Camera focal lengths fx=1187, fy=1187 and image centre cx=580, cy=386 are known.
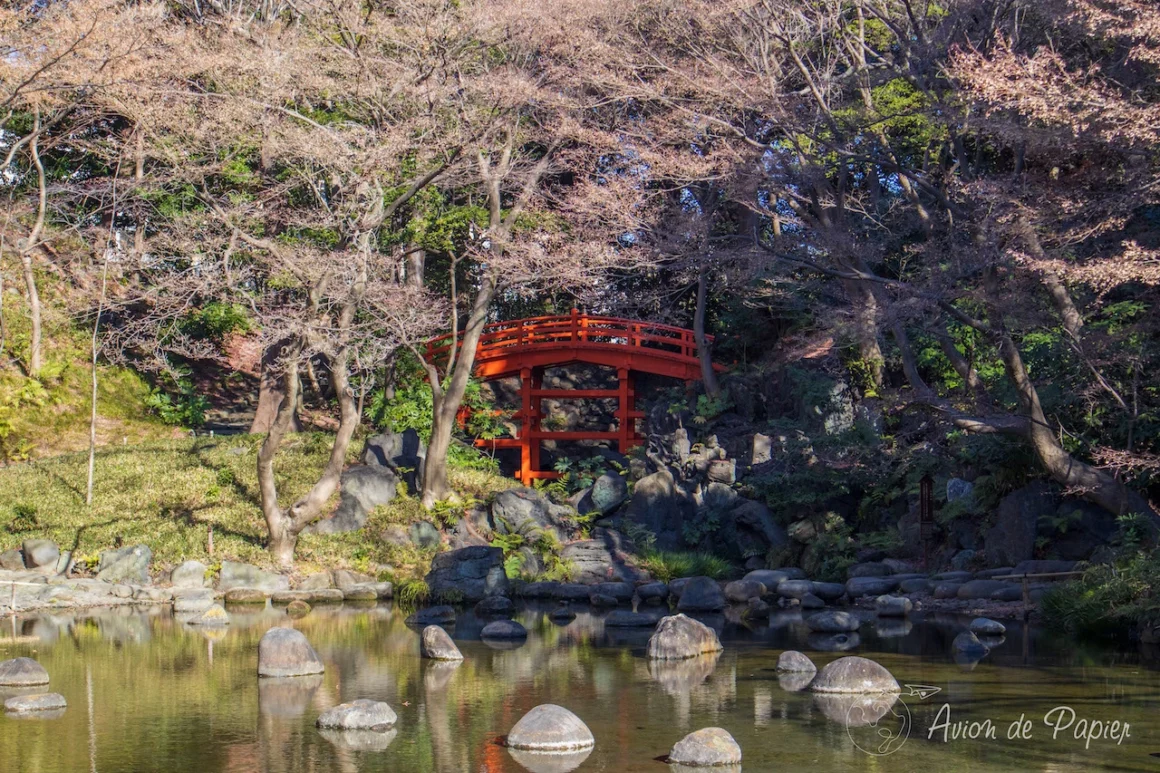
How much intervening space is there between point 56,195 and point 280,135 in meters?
7.22

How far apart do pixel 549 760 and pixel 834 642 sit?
19.5 ft

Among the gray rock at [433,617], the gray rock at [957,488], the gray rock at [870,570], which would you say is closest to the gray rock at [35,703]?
the gray rock at [433,617]

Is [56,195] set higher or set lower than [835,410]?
higher

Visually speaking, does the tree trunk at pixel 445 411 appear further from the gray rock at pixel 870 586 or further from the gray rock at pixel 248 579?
the gray rock at pixel 870 586

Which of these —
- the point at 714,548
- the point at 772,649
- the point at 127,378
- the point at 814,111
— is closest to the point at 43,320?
the point at 127,378

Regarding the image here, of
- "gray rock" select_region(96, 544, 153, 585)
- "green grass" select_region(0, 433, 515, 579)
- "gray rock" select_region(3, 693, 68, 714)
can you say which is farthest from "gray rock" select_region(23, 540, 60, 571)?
"gray rock" select_region(3, 693, 68, 714)

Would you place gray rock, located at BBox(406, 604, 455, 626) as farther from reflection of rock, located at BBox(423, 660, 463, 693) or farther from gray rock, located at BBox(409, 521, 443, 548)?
gray rock, located at BBox(409, 521, 443, 548)

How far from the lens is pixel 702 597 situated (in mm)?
16594

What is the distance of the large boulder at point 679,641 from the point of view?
11785mm

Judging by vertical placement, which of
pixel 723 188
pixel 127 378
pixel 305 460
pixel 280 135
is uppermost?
pixel 280 135

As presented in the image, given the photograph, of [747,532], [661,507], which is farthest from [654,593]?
[661,507]

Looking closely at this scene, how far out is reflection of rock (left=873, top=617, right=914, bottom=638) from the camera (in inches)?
532

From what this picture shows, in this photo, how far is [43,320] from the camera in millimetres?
25062

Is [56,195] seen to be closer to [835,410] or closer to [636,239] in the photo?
[636,239]
